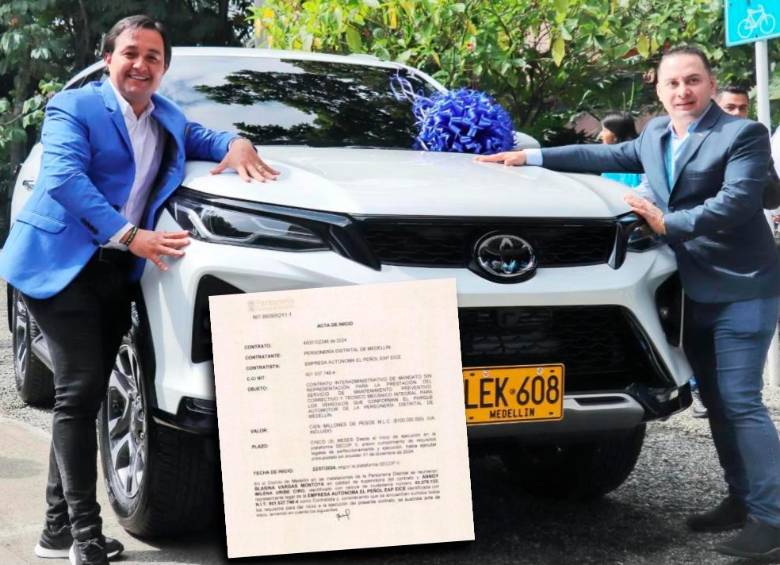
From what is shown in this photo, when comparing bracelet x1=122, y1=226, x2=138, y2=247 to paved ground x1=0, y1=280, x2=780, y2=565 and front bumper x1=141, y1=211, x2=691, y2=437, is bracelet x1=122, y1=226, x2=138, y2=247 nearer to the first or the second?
front bumper x1=141, y1=211, x2=691, y2=437

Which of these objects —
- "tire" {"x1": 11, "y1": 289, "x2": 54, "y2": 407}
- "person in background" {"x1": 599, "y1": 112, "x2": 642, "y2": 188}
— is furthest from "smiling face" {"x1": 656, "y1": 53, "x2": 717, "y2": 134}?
"tire" {"x1": 11, "y1": 289, "x2": 54, "y2": 407}

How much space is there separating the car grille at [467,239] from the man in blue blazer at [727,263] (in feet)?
0.67

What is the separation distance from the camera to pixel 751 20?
21.2ft

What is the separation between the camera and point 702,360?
3869 mm

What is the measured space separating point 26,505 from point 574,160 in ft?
7.71

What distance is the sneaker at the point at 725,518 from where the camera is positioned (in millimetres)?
3996

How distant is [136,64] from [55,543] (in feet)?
4.98

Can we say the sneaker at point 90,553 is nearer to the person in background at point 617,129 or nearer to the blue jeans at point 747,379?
the blue jeans at point 747,379

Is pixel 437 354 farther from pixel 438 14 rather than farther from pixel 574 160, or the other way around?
pixel 438 14

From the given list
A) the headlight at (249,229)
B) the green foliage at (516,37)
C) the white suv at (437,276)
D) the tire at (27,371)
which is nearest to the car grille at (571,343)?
the white suv at (437,276)

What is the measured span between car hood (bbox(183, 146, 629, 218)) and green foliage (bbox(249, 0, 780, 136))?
2324mm

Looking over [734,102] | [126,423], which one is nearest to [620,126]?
[734,102]

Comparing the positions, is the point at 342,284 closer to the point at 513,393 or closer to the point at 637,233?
the point at 513,393

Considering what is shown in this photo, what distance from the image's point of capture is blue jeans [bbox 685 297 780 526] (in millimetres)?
3701
